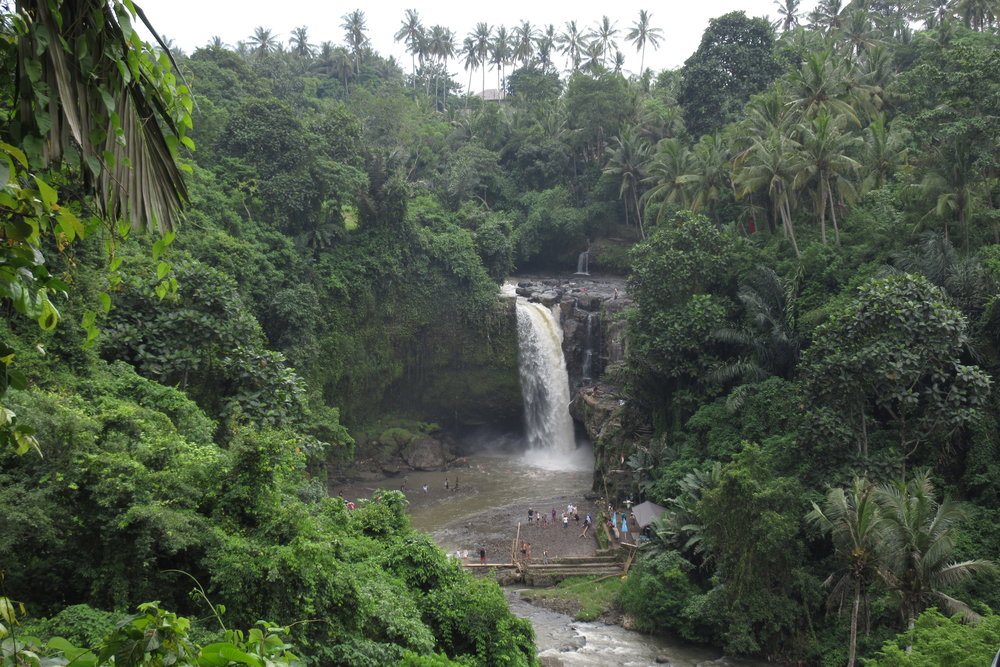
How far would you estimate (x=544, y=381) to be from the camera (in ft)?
114

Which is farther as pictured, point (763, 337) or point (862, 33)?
point (862, 33)

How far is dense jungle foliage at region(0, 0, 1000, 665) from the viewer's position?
2641 mm

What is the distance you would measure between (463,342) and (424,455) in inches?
232

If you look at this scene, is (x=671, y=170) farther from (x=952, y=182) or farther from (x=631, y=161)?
(x=952, y=182)

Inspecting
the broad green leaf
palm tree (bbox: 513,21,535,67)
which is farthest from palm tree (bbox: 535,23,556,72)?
the broad green leaf

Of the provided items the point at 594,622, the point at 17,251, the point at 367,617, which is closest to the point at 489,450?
the point at 594,622

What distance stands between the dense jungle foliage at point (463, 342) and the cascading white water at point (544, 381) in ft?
5.28

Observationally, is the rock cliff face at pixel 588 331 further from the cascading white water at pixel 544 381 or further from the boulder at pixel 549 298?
the cascading white water at pixel 544 381

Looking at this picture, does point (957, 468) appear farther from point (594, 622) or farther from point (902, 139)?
point (902, 139)

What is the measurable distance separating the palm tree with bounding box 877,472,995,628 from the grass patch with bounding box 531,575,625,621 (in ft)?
25.0

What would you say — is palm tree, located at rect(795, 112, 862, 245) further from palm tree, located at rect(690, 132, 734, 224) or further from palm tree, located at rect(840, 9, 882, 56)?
palm tree, located at rect(840, 9, 882, 56)

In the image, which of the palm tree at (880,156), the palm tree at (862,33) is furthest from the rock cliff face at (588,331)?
the palm tree at (862,33)

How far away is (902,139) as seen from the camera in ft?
92.2

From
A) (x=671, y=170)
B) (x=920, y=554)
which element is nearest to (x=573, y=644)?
(x=920, y=554)
